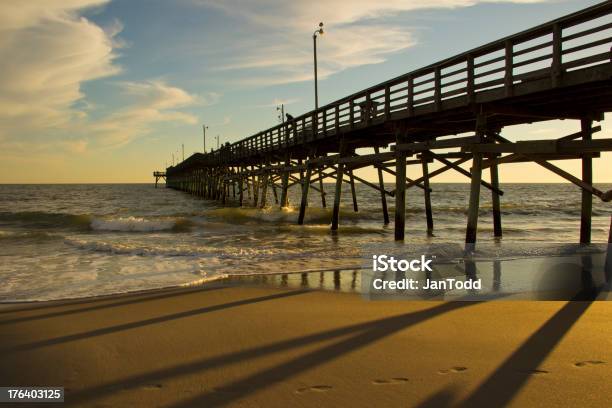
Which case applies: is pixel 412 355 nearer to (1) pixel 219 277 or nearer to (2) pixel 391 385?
(2) pixel 391 385

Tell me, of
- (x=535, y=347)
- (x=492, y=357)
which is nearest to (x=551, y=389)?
(x=492, y=357)

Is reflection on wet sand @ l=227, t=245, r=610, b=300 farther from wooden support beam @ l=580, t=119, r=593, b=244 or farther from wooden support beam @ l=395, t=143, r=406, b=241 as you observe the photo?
wooden support beam @ l=395, t=143, r=406, b=241

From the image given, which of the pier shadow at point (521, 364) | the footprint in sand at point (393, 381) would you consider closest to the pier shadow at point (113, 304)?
the footprint in sand at point (393, 381)

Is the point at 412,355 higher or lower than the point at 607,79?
lower

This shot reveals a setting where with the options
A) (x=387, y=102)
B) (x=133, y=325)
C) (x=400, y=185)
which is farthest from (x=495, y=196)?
(x=133, y=325)

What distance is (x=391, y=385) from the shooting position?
356 centimetres

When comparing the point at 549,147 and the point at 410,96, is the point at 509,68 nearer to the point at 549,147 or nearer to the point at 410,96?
the point at 549,147

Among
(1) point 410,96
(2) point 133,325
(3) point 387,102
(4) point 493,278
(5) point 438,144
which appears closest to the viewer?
(2) point 133,325

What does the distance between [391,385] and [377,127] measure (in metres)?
12.3

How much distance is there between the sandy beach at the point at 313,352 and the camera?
11.2 feet

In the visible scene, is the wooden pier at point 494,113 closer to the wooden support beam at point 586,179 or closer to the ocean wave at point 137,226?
the wooden support beam at point 586,179

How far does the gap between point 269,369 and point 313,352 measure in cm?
52

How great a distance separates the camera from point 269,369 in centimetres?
389

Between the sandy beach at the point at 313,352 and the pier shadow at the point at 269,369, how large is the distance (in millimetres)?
14
